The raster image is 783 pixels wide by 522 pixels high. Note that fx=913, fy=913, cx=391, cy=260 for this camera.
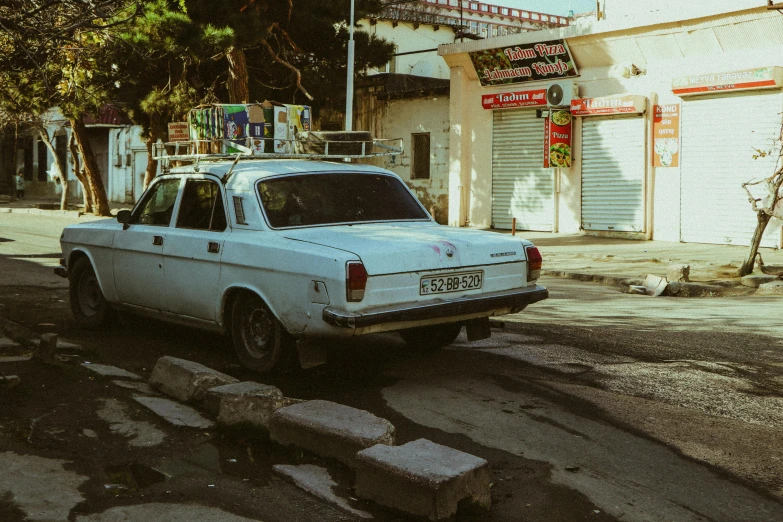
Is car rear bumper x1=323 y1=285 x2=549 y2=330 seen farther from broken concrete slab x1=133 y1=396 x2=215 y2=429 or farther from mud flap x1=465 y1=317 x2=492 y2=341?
broken concrete slab x1=133 y1=396 x2=215 y2=429

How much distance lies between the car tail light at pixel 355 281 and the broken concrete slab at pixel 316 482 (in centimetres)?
126

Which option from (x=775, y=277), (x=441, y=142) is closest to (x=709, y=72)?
(x=775, y=277)

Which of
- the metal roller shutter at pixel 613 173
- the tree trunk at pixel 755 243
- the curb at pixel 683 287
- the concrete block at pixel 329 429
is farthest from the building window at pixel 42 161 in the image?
the concrete block at pixel 329 429

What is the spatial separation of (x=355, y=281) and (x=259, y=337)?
117 centimetres

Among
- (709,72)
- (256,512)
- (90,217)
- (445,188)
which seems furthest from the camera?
(90,217)

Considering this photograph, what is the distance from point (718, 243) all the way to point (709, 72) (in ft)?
11.7

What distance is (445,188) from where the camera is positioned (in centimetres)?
2652

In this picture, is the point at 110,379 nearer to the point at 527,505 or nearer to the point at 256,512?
the point at 256,512

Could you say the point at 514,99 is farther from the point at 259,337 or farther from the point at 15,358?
the point at 15,358

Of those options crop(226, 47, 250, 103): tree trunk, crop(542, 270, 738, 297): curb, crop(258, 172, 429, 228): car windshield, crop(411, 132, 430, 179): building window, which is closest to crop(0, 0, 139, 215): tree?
crop(258, 172, 429, 228): car windshield

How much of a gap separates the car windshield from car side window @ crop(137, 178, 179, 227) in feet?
3.67

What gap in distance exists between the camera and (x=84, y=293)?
329 inches

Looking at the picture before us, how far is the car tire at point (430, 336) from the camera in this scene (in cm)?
714

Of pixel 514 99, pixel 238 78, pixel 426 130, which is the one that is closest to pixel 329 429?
pixel 238 78
